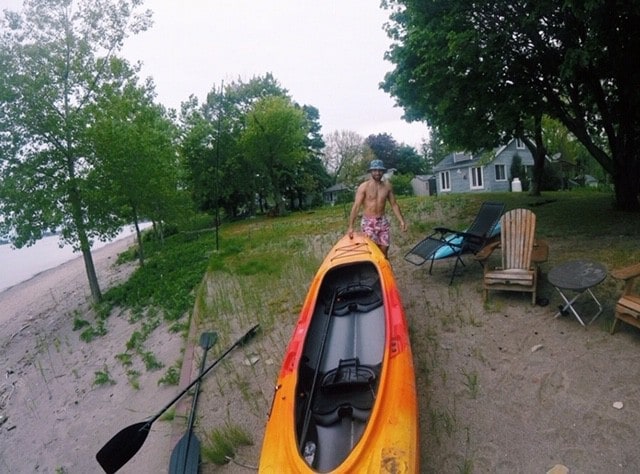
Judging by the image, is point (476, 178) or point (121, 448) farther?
point (476, 178)

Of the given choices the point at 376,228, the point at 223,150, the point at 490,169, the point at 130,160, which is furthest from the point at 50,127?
the point at 490,169

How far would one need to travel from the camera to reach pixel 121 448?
326 cm

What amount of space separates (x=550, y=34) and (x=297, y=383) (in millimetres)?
9045

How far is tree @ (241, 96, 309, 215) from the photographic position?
1086 inches

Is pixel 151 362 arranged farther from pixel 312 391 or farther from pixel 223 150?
pixel 223 150

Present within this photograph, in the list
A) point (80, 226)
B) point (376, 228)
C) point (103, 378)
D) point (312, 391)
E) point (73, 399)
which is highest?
point (80, 226)

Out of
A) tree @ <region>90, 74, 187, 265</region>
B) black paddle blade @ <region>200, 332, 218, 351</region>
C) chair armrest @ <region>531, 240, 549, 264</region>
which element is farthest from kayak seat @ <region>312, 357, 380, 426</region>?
tree @ <region>90, 74, 187, 265</region>

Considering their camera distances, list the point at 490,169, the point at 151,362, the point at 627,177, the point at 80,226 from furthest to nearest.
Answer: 1. the point at 490,169
2. the point at 80,226
3. the point at 627,177
4. the point at 151,362

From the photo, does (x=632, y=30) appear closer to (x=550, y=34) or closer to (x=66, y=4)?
(x=550, y=34)

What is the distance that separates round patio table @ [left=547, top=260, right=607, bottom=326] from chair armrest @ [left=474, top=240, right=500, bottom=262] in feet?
3.83

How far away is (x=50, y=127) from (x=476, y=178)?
26.7 metres

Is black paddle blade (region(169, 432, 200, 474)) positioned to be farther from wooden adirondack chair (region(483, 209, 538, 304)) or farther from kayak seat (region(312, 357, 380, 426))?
wooden adirondack chair (region(483, 209, 538, 304))

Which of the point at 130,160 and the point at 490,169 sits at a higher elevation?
the point at 130,160

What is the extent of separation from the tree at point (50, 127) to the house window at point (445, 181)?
26.3 m
